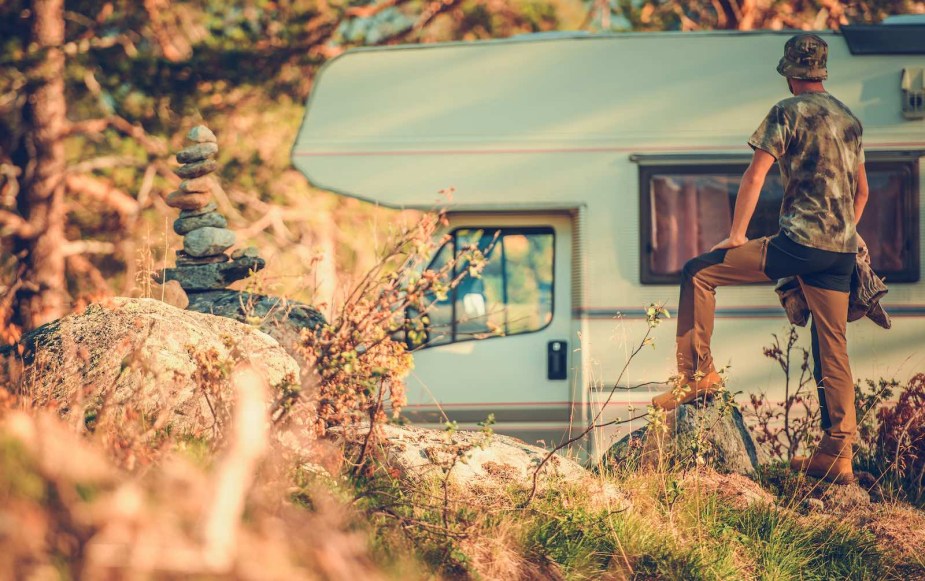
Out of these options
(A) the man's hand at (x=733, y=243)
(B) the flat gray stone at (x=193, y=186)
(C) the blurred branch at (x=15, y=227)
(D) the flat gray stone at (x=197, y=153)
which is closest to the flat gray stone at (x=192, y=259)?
(B) the flat gray stone at (x=193, y=186)

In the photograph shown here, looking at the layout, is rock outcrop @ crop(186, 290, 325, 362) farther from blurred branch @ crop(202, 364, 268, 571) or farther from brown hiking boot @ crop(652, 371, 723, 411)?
blurred branch @ crop(202, 364, 268, 571)

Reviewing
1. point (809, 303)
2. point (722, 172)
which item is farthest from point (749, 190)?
point (722, 172)

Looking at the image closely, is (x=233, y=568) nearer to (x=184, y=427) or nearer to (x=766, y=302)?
(x=184, y=427)

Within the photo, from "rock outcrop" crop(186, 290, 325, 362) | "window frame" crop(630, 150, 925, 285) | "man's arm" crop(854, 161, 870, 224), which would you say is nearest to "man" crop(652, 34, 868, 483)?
"man's arm" crop(854, 161, 870, 224)

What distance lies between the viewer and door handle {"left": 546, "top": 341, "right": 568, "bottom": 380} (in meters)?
7.21

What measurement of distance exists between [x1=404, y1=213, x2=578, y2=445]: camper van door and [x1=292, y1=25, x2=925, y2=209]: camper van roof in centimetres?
47

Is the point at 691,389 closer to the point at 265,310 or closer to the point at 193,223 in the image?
the point at 265,310

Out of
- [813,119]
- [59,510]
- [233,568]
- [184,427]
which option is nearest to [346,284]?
[184,427]

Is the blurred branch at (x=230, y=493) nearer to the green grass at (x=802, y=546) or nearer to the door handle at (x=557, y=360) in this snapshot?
the green grass at (x=802, y=546)

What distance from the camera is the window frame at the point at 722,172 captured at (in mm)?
7070

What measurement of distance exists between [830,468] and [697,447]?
2.41 feet

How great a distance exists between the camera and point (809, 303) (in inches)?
209

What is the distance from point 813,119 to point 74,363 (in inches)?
150

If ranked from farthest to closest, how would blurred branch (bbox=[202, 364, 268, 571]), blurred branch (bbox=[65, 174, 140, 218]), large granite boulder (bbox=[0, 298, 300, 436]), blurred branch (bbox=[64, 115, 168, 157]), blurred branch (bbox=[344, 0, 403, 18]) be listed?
blurred branch (bbox=[64, 115, 168, 157]) → blurred branch (bbox=[65, 174, 140, 218]) → blurred branch (bbox=[344, 0, 403, 18]) → large granite boulder (bbox=[0, 298, 300, 436]) → blurred branch (bbox=[202, 364, 268, 571])
